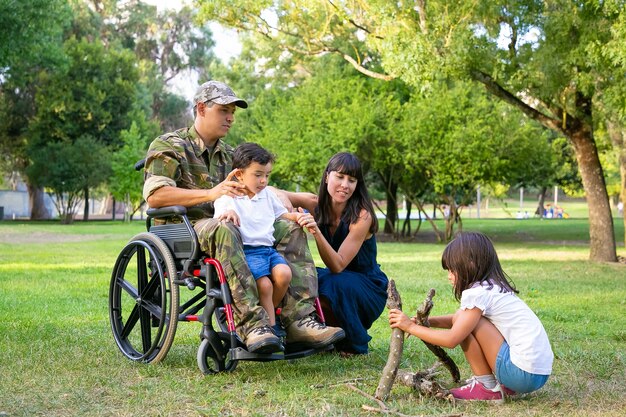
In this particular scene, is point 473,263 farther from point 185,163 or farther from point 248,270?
point 185,163

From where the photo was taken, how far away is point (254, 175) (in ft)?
15.6

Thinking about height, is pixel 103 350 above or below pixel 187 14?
below

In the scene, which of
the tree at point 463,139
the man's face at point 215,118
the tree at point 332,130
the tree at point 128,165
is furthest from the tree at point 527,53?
the tree at point 128,165

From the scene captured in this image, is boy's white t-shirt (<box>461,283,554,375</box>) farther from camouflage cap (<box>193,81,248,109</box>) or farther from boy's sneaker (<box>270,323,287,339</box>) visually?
camouflage cap (<box>193,81,248,109</box>)

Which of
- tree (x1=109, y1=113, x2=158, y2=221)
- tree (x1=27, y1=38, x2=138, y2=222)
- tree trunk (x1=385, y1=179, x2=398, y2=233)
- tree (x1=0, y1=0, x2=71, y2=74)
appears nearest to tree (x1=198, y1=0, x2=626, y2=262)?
tree (x1=0, y1=0, x2=71, y2=74)

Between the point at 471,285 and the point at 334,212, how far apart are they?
5.29 ft

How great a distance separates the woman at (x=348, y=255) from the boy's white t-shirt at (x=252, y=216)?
17.1 inches

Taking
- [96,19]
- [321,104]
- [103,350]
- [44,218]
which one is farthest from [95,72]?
[103,350]

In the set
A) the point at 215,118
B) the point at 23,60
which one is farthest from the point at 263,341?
the point at 23,60

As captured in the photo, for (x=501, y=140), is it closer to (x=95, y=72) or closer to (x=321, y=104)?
(x=321, y=104)

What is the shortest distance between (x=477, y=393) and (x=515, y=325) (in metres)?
0.40

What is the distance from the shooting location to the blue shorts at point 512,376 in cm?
402

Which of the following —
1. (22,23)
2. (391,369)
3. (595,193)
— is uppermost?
(22,23)

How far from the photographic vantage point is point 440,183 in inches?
885
